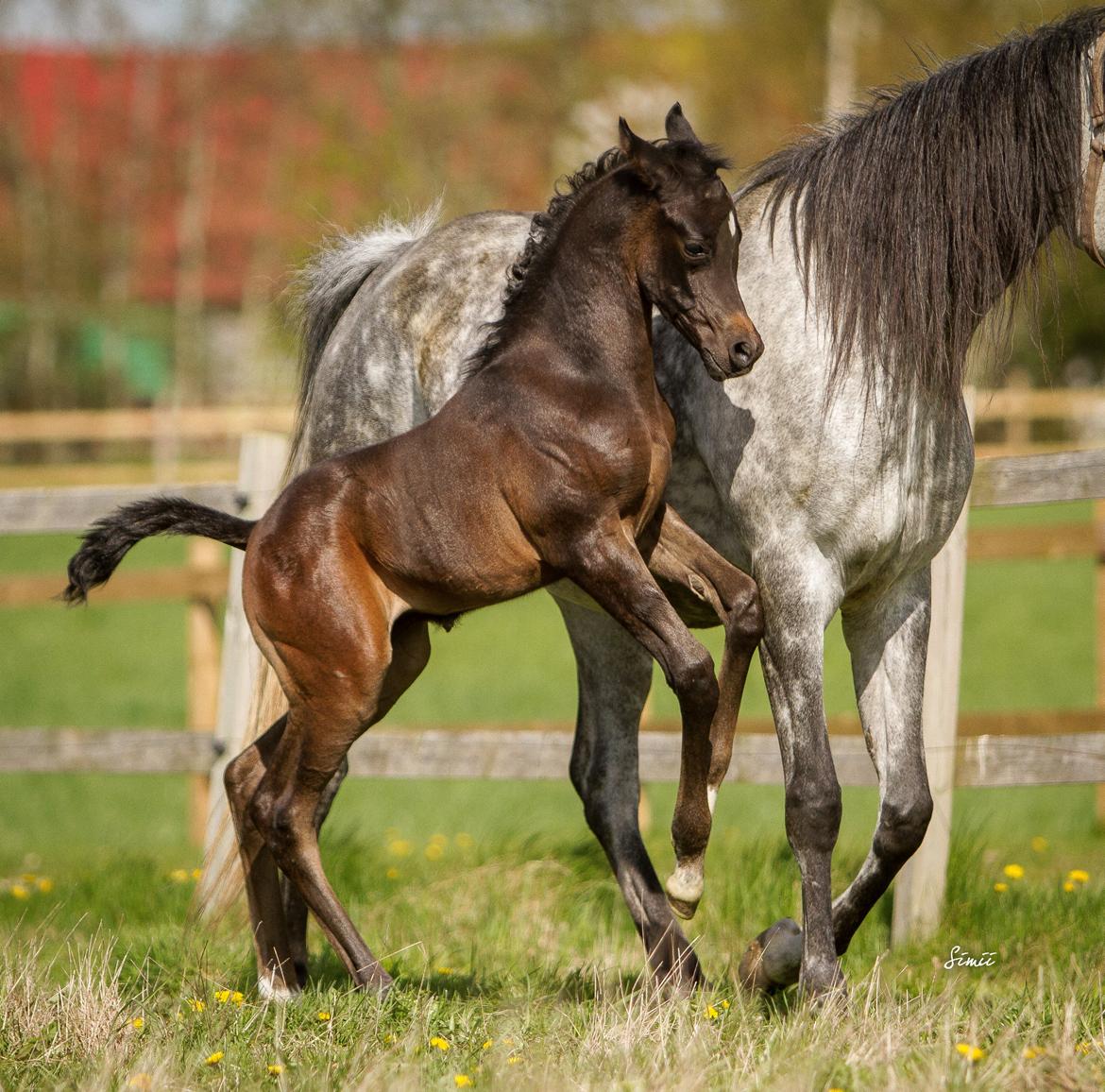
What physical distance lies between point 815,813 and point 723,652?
486 mm

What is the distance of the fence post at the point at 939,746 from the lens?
188 inches

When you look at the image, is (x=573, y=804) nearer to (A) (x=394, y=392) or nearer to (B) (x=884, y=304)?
(A) (x=394, y=392)

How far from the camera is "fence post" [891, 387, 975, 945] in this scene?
4.77 metres

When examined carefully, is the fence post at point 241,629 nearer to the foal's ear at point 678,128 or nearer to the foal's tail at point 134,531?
the foal's tail at point 134,531

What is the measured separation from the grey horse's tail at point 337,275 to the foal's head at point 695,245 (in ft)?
5.44

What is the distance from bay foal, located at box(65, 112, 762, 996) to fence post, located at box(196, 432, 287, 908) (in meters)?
1.75

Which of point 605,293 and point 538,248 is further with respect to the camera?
point 538,248

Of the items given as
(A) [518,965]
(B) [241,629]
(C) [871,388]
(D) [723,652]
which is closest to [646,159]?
(C) [871,388]

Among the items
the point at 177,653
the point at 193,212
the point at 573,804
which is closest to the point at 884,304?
the point at 573,804

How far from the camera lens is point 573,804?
30.2 ft

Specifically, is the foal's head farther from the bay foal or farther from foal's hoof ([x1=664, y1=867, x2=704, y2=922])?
foal's hoof ([x1=664, y1=867, x2=704, y2=922])

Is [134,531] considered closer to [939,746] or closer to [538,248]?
[538,248]

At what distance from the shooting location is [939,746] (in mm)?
4910

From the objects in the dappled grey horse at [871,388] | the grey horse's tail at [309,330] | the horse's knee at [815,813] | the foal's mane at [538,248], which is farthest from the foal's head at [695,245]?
the grey horse's tail at [309,330]
